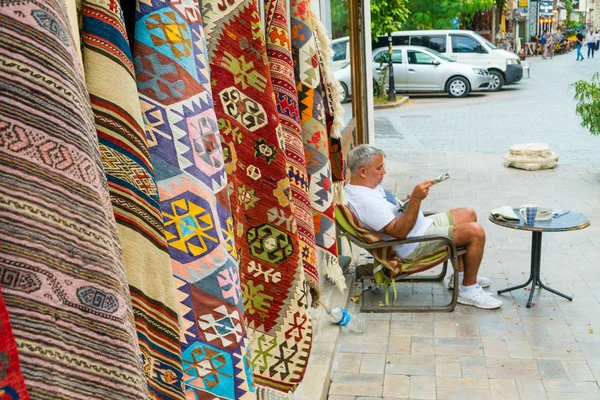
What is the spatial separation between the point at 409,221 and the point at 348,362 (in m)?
1.15

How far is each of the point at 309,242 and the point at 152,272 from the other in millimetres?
1037

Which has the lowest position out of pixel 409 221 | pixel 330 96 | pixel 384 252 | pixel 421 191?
pixel 384 252

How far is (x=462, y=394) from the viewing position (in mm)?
4121

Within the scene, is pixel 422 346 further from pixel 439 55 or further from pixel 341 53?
pixel 439 55

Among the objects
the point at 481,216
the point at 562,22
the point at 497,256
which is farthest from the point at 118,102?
the point at 562,22

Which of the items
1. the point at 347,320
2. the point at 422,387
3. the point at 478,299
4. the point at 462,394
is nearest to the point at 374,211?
the point at 347,320

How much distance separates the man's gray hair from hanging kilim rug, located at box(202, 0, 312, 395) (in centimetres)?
344

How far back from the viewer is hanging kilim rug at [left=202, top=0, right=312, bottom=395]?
1.50m

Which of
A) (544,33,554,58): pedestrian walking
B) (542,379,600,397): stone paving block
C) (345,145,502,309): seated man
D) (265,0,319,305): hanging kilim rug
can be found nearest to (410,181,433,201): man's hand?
(345,145,502,309): seated man

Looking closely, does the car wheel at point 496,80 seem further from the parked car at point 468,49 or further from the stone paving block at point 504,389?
the stone paving block at point 504,389

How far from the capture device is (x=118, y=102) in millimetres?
1030

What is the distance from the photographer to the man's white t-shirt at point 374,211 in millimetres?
5250

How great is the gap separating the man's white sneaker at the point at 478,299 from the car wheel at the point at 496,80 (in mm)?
17923

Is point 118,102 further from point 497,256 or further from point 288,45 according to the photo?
point 497,256
